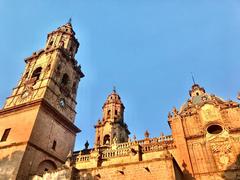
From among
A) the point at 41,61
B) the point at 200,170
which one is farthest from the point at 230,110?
the point at 41,61

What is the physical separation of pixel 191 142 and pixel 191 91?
14.1 meters

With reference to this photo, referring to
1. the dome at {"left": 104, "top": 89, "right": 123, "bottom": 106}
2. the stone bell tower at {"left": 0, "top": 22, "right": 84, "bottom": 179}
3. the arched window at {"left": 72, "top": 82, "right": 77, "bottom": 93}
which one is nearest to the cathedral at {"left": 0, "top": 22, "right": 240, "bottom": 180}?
the stone bell tower at {"left": 0, "top": 22, "right": 84, "bottom": 179}

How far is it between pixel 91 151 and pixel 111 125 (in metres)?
14.3

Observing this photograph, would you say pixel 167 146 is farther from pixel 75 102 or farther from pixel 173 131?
pixel 75 102

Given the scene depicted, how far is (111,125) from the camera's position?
1464 inches

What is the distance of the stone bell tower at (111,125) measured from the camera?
35938 millimetres

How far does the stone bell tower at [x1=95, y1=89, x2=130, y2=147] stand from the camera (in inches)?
1415

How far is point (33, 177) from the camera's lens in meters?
18.3

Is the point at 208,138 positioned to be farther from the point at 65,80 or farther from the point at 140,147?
the point at 65,80

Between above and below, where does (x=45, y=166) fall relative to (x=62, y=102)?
below

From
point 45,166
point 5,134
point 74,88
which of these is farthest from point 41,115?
point 74,88

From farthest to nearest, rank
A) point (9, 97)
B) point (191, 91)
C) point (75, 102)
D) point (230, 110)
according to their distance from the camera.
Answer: point (191, 91) → point (75, 102) → point (9, 97) → point (230, 110)

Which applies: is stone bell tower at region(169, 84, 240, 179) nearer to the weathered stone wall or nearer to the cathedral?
the cathedral

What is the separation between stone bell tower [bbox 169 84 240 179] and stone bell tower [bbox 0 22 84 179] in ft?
40.7
